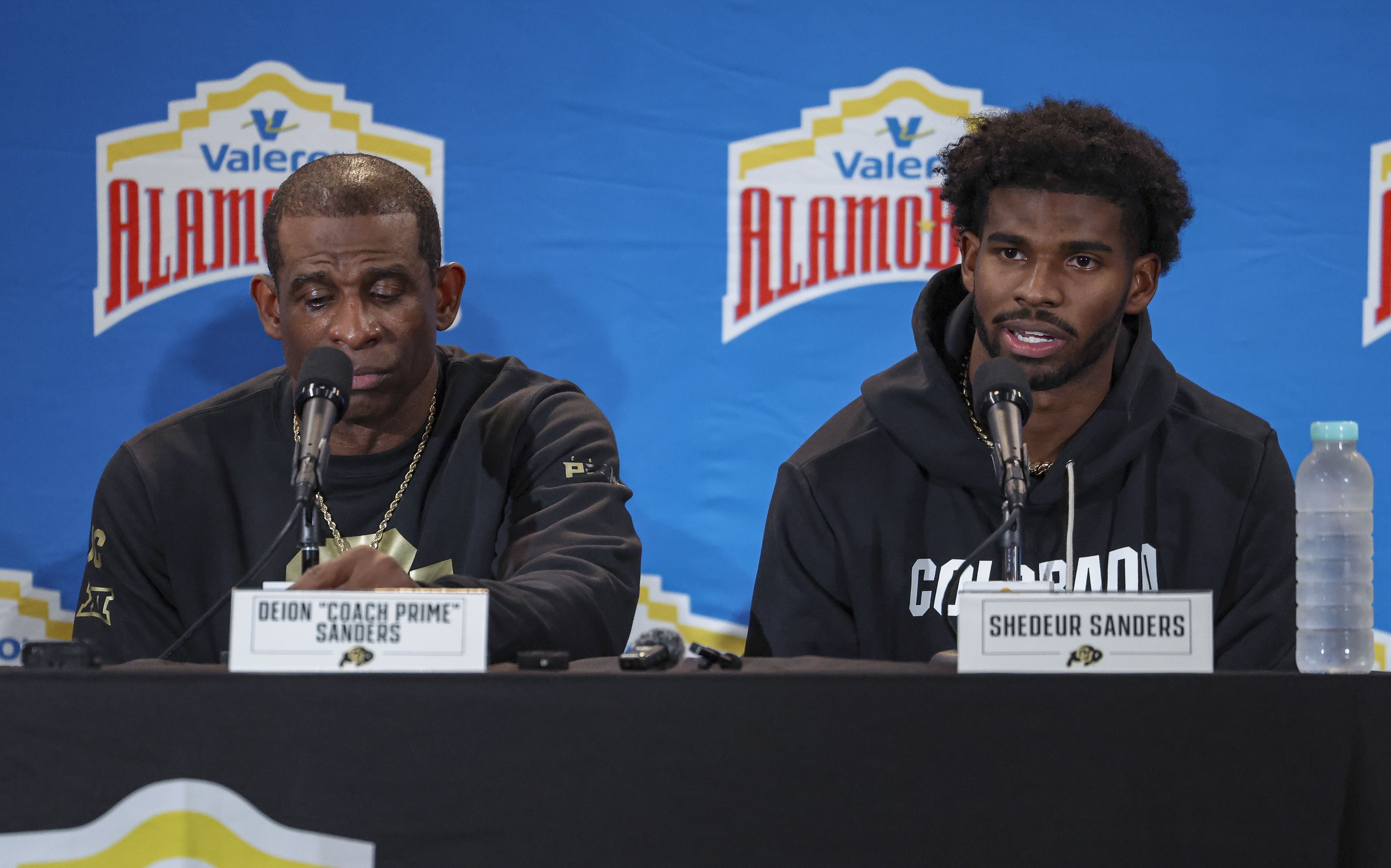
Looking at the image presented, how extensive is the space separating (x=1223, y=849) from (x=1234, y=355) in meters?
1.86

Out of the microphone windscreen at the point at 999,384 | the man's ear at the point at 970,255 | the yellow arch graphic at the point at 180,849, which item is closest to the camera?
the yellow arch graphic at the point at 180,849

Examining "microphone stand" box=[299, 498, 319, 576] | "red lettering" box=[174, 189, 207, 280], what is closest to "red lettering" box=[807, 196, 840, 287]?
"red lettering" box=[174, 189, 207, 280]

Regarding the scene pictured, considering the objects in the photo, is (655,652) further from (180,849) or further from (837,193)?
(837,193)

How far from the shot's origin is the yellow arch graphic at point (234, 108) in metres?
2.80

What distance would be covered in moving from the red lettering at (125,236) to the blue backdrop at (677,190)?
4 cm

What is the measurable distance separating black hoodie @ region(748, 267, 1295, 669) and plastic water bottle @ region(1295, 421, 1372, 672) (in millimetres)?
546

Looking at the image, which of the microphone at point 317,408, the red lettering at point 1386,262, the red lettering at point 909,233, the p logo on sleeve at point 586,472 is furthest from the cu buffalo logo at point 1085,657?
the red lettering at point 1386,262

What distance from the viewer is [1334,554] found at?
157 centimetres

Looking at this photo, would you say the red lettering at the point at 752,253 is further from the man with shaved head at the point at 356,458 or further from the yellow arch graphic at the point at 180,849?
the yellow arch graphic at the point at 180,849


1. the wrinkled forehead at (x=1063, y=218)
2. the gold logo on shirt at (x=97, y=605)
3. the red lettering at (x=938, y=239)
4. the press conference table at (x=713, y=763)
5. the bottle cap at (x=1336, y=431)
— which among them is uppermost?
the red lettering at (x=938, y=239)

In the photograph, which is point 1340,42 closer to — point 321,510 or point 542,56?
point 542,56

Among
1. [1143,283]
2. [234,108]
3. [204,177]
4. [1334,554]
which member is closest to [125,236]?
[204,177]

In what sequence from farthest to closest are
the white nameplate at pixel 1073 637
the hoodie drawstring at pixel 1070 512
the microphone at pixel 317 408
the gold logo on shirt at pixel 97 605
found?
the gold logo on shirt at pixel 97 605 < the hoodie drawstring at pixel 1070 512 < the microphone at pixel 317 408 < the white nameplate at pixel 1073 637

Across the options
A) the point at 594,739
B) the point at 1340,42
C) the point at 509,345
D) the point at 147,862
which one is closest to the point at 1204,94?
the point at 1340,42
